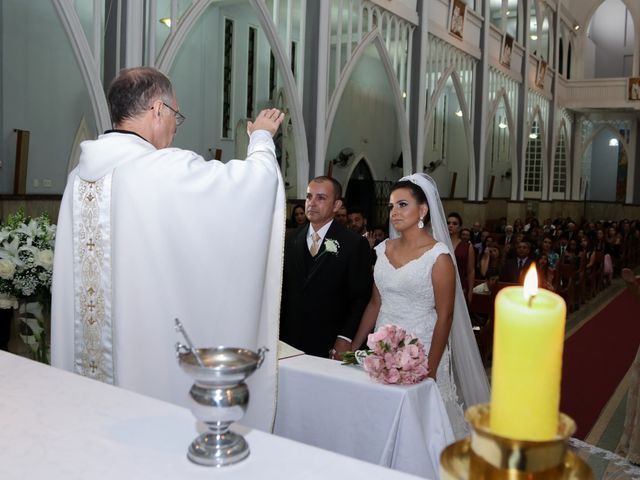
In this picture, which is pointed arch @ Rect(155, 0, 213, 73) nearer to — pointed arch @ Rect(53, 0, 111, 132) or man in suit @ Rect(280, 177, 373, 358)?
pointed arch @ Rect(53, 0, 111, 132)

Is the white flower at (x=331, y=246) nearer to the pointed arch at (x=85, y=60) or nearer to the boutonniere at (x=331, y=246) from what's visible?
the boutonniere at (x=331, y=246)

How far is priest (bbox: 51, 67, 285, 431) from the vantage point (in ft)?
8.57

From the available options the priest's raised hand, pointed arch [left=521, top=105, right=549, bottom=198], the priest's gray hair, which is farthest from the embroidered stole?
pointed arch [left=521, top=105, right=549, bottom=198]

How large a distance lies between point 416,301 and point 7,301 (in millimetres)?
2245

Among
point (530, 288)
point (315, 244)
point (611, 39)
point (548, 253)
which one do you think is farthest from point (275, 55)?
point (611, 39)

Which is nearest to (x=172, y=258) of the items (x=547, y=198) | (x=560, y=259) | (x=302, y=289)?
(x=302, y=289)

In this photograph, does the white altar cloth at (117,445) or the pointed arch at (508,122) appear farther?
the pointed arch at (508,122)

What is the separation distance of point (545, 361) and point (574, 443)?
501 centimetres

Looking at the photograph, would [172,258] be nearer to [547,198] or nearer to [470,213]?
[470,213]

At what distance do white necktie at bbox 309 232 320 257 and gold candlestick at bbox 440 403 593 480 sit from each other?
353cm

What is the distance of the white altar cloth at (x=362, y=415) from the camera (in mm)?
2957

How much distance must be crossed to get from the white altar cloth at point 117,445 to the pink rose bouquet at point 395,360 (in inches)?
57.2

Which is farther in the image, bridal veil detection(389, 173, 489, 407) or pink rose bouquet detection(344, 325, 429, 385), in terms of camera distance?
bridal veil detection(389, 173, 489, 407)

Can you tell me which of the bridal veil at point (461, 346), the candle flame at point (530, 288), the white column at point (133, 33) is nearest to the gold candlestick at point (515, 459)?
the candle flame at point (530, 288)
